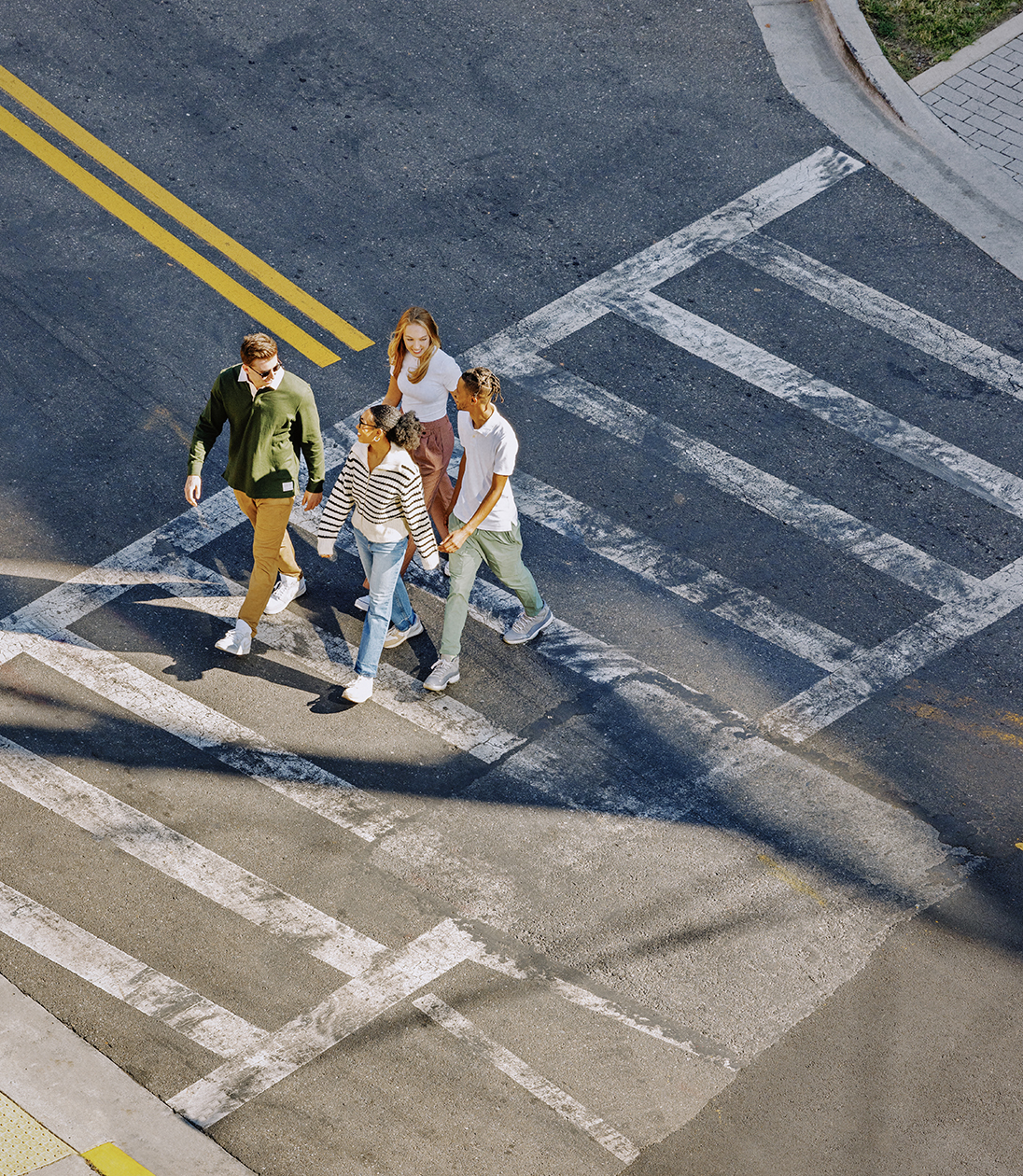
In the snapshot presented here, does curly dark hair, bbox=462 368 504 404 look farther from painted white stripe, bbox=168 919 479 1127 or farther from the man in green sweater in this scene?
painted white stripe, bbox=168 919 479 1127

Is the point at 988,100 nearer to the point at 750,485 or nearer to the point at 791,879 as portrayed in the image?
the point at 750,485

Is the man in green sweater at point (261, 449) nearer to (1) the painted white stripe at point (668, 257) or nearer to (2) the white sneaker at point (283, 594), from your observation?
(2) the white sneaker at point (283, 594)

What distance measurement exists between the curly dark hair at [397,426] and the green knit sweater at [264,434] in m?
0.52

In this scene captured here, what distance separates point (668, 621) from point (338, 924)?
2813 mm

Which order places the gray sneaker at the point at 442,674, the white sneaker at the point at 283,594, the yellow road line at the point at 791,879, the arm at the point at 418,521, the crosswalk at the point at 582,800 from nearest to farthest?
the crosswalk at the point at 582,800, the yellow road line at the point at 791,879, the arm at the point at 418,521, the gray sneaker at the point at 442,674, the white sneaker at the point at 283,594

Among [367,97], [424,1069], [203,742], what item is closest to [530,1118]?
[424,1069]

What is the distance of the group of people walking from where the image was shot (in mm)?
7531

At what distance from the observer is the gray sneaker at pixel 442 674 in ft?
27.1

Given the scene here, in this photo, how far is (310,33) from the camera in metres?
13.0

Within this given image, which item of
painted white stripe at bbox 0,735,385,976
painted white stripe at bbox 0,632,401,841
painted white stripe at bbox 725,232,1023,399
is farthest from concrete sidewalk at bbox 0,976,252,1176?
painted white stripe at bbox 725,232,1023,399

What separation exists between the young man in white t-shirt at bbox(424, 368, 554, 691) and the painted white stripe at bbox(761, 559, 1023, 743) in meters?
1.60

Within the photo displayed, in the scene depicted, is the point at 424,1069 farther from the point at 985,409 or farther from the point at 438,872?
the point at 985,409

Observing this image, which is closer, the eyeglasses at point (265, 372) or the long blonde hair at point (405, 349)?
the eyeglasses at point (265, 372)

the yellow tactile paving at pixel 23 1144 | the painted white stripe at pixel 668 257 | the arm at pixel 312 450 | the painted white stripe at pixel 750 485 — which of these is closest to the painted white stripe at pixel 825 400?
the painted white stripe at pixel 668 257
